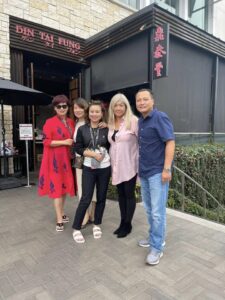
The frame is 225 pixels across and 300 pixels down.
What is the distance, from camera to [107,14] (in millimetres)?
8586

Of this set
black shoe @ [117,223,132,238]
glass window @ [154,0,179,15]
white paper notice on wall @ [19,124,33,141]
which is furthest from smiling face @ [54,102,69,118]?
glass window @ [154,0,179,15]

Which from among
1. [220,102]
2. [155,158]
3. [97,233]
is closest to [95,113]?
[155,158]

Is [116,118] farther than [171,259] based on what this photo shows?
Yes

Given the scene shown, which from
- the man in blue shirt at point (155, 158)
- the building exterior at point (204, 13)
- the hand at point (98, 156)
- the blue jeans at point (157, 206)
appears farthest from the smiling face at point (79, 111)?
the building exterior at point (204, 13)

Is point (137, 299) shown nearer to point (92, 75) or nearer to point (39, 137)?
point (92, 75)

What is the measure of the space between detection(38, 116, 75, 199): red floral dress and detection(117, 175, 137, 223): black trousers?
2.37 feet

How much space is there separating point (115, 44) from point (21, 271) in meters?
6.18

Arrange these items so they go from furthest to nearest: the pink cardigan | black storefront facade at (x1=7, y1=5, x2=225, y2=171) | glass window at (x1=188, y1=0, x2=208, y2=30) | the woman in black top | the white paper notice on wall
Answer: glass window at (x1=188, y1=0, x2=208, y2=30) → black storefront facade at (x1=7, y1=5, x2=225, y2=171) → the white paper notice on wall → the woman in black top → the pink cardigan

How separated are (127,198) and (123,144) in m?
0.68

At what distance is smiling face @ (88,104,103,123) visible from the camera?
9.57 feet

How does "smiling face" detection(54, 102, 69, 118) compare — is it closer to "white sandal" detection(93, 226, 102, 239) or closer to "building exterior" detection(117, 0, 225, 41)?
"white sandal" detection(93, 226, 102, 239)

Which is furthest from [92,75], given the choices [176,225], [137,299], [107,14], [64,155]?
[137,299]

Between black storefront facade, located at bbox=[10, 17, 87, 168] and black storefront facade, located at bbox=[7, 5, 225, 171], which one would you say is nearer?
black storefront facade, located at bbox=[7, 5, 225, 171]

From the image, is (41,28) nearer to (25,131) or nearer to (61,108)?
(25,131)
